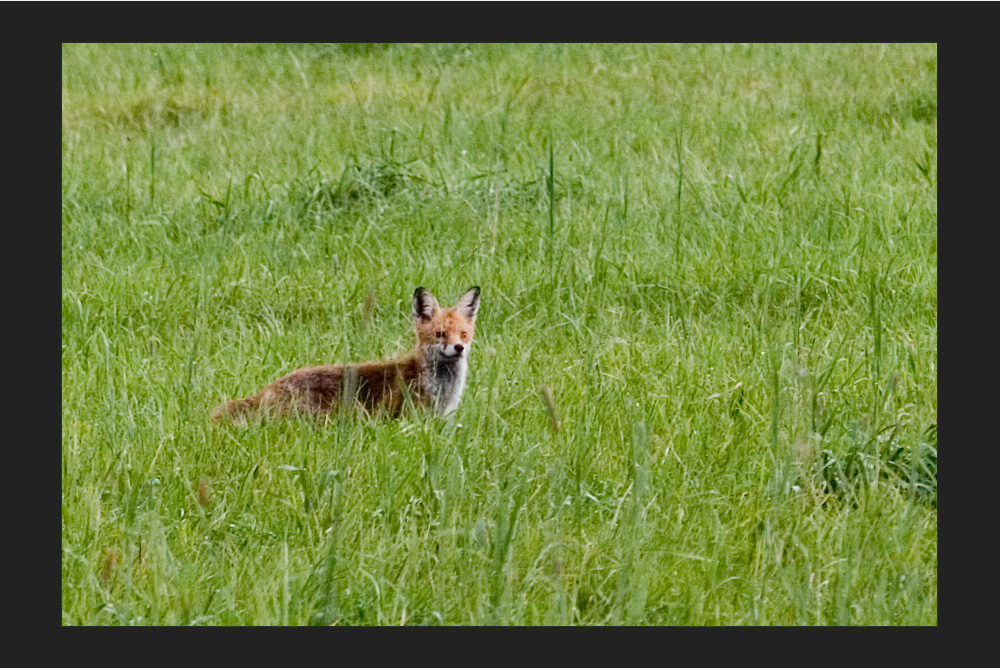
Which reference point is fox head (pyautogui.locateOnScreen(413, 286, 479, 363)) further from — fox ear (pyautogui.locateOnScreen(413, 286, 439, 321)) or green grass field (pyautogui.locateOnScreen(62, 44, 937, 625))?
green grass field (pyautogui.locateOnScreen(62, 44, 937, 625))

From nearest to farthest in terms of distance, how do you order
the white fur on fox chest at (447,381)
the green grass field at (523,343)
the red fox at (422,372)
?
the green grass field at (523,343), the red fox at (422,372), the white fur on fox chest at (447,381)

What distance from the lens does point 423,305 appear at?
19.9 ft

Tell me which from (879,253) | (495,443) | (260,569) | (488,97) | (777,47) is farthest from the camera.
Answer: (777,47)

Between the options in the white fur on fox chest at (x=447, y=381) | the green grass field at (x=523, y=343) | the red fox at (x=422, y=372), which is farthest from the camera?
the white fur on fox chest at (x=447, y=381)

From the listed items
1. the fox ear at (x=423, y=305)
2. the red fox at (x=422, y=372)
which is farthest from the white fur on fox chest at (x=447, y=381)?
the fox ear at (x=423, y=305)

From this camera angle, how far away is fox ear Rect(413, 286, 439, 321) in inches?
236

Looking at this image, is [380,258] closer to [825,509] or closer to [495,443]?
[495,443]

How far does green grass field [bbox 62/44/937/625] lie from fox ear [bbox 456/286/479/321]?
23 cm

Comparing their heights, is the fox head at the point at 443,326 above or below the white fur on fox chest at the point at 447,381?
above

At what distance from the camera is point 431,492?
456 cm

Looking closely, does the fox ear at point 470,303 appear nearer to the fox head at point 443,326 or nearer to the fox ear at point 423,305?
the fox head at point 443,326

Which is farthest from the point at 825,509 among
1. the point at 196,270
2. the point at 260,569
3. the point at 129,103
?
the point at 129,103

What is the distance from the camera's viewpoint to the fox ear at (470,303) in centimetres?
605

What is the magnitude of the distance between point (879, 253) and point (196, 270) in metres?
4.07
